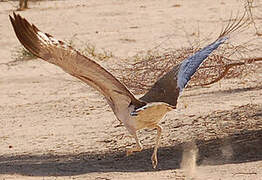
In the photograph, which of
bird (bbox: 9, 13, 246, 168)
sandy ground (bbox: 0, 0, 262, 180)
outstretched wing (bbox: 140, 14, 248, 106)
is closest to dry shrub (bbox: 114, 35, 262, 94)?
sandy ground (bbox: 0, 0, 262, 180)

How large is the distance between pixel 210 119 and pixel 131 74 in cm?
141

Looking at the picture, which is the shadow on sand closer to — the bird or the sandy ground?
the sandy ground

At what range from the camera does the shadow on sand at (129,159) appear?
29.5 feet

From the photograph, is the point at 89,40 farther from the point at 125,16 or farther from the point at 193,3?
the point at 193,3

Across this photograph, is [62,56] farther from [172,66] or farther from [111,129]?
[111,129]

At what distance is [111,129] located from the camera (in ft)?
35.6

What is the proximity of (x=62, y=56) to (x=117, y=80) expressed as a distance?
499 millimetres

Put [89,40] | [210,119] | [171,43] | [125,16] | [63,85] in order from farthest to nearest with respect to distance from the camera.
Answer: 1. [125,16]
2. [89,40]
3. [171,43]
4. [63,85]
5. [210,119]

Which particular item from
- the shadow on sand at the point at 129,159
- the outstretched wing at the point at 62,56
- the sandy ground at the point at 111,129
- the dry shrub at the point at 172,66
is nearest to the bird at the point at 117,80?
the outstretched wing at the point at 62,56

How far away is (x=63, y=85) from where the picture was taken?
1432 centimetres

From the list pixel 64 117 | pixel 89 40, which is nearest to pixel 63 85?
pixel 64 117

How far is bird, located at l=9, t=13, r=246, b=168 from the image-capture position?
21.5ft

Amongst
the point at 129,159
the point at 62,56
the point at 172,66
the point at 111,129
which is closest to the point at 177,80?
the point at 62,56

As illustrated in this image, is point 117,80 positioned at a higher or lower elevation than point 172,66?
lower
